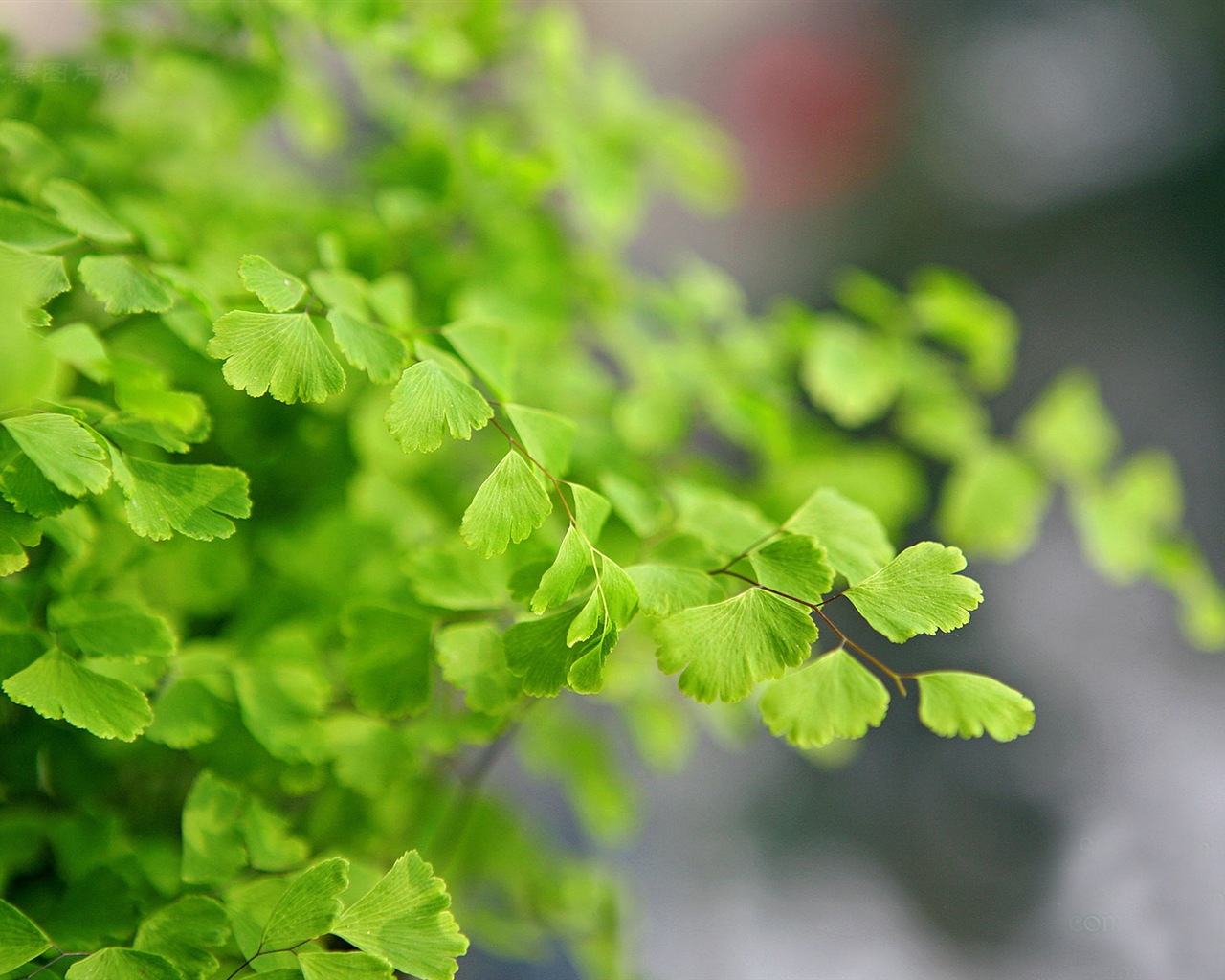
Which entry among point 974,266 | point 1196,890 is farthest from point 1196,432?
point 1196,890

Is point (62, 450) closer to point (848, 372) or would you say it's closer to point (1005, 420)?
point (848, 372)

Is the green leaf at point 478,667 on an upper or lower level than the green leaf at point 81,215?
lower

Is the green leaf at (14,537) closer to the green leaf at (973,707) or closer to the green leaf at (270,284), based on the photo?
the green leaf at (270,284)

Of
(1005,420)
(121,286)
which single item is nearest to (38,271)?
(121,286)

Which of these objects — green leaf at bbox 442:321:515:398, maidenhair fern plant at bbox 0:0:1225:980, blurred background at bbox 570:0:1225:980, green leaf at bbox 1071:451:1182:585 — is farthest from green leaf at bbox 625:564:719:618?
blurred background at bbox 570:0:1225:980

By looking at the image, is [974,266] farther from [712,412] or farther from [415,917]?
[415,917]

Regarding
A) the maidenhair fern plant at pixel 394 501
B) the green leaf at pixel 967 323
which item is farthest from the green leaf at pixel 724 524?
the green leaf at pixel 967 323

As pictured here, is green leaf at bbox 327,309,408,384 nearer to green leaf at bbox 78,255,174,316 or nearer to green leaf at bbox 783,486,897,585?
green leaf at bbox 78,255,174,316
